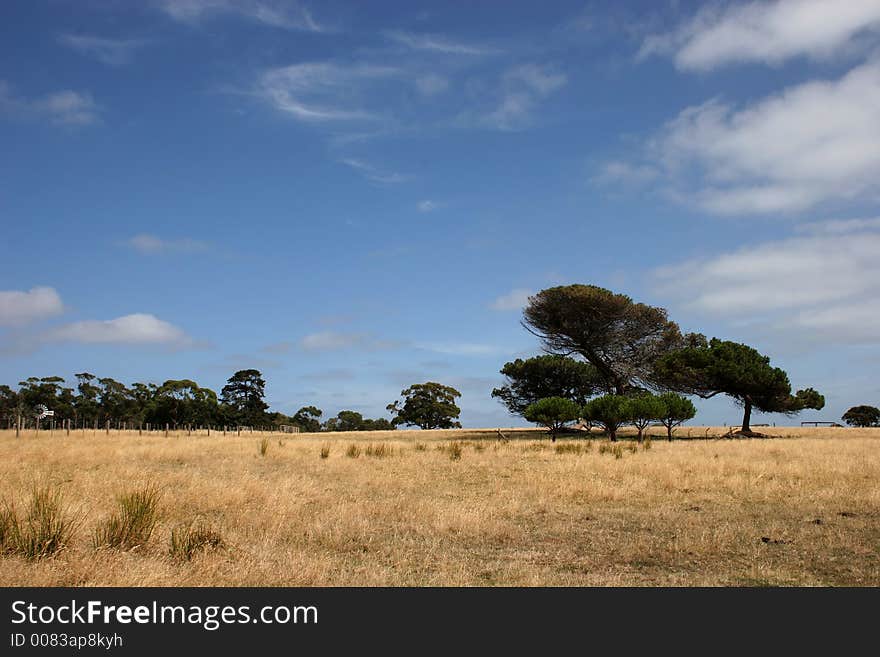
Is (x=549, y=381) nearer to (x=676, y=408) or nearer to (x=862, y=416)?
(x=676, y=408)

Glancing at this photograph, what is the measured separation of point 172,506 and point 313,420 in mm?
111592

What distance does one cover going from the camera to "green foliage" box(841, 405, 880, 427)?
10525 cm

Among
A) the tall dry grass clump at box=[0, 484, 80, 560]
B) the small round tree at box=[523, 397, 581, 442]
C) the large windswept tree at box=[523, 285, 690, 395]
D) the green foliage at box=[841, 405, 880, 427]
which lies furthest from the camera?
the green foliage at box=[841, 405, 880, 427]

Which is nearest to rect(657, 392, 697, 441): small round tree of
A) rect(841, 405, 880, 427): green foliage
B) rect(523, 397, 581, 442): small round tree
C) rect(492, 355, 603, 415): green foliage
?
rect(523, 397, 581, 442): small round tree

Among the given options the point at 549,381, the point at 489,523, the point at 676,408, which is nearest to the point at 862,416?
the point at 549,381

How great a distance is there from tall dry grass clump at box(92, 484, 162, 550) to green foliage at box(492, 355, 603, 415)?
67.9 m

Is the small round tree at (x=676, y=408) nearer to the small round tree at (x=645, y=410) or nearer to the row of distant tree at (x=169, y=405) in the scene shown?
Answer: the small round tree at (x=645, y=410)

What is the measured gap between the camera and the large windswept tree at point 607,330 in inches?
2411

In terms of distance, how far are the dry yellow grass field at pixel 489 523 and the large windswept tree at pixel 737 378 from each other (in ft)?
102

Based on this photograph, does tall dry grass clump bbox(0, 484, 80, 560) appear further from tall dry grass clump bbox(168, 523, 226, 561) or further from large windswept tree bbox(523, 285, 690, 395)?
large windswept tree bbox(523, 285, 690, 395)

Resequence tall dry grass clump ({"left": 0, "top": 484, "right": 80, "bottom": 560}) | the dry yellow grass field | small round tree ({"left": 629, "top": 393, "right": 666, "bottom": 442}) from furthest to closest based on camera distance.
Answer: small round tree ({"left": 629, "top": 393, "right": 666, "bottom": 442})
tall dry grass clump ({"left": 0, "top": 484, "right": 80, "bottom": 560})
the dry yellow grass field
